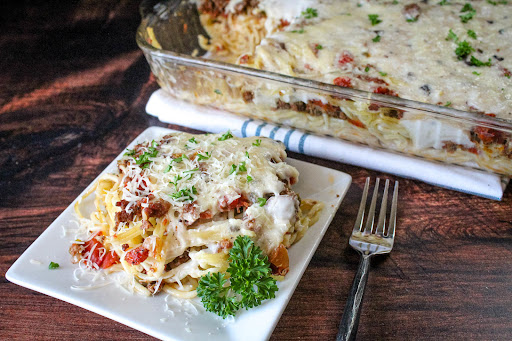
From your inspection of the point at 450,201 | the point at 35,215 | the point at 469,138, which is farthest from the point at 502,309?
the point at 35,215

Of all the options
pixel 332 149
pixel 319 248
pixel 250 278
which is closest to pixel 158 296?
pixel 250 278

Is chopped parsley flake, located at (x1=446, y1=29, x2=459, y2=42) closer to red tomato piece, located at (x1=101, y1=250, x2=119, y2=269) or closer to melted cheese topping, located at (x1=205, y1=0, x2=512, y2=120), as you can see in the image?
melted cheese topping, located at (x1=205, y1=0, x2=512, y2=120)

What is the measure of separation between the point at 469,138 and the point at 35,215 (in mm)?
2052

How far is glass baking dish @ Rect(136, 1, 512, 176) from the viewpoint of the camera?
7.73ft

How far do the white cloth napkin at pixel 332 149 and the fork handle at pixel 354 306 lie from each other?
0.70m

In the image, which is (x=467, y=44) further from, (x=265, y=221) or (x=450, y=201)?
(x=265, y=221)

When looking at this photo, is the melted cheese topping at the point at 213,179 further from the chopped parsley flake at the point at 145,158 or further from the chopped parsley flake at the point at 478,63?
the chopped parsley flake at the point at 478,63

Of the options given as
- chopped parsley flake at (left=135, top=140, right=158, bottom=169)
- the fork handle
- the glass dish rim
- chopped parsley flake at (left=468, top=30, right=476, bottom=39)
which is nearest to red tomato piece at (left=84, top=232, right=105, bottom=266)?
chopped parsley flake at (left=135, top=140, right=158, bottom=169)

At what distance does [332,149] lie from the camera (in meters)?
2.71

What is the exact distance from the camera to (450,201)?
246cm

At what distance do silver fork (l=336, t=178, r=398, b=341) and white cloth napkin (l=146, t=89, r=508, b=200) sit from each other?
0.21 metres

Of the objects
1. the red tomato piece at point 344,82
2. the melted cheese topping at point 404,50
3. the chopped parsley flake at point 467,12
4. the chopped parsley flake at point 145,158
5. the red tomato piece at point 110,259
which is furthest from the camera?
the chopped parsley flake at point 467,12

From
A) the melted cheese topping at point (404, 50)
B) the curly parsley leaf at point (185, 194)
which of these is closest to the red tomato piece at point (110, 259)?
the curly parsley leaf at point (185, 194)

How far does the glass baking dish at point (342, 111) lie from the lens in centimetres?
236
